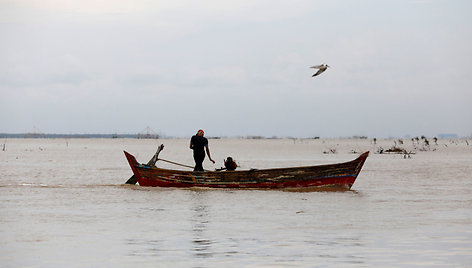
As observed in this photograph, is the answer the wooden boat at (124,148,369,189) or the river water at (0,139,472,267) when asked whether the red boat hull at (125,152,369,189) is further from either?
the river water at (0,139,472,267)

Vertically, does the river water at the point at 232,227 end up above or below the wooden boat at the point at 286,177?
below

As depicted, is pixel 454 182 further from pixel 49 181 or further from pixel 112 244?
pixel 112 244

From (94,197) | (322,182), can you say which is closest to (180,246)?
(94,197)

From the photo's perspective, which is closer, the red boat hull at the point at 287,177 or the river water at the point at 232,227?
the river water at the point at 232,227

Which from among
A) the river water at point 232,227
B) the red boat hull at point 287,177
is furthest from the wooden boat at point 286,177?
the river water at point 232,227

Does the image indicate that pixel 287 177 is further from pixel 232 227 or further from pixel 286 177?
pixel 232 227

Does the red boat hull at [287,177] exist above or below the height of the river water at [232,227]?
above

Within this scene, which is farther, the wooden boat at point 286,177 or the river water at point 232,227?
the wooden boat at point 286,177

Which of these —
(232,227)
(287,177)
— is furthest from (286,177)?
(232,227)

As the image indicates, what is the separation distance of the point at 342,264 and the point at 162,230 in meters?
4.63

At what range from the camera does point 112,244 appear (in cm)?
1130

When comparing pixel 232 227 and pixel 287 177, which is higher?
pixel 287 177

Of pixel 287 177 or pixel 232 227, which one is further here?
pixel 287 177

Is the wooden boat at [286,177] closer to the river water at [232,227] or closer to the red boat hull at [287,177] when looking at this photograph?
the red boat hull at [287,177]
